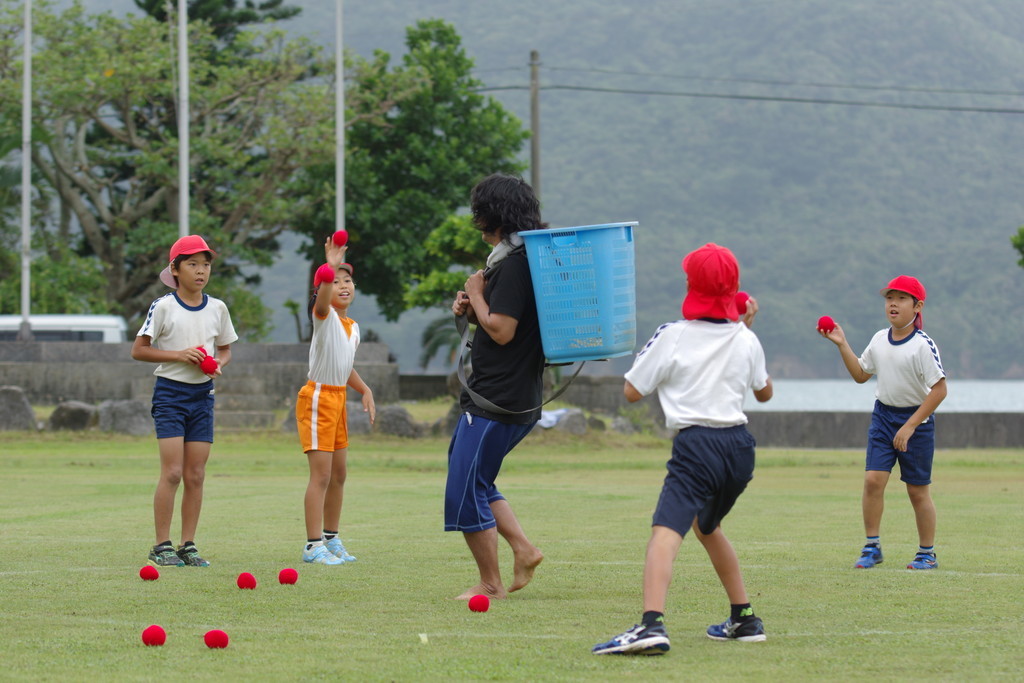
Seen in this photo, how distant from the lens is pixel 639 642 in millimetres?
5113

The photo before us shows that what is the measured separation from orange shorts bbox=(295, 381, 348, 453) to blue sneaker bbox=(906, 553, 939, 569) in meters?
3.32

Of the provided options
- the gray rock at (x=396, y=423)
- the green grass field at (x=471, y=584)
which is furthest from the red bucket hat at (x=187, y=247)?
the gray rock at (x=396, y=423)

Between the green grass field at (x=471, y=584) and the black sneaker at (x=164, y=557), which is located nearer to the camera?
the green grass field at (x=471, y=584)

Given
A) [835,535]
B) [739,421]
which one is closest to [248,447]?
[835,535]

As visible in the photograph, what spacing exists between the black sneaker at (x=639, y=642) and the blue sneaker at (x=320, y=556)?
298 centimetres

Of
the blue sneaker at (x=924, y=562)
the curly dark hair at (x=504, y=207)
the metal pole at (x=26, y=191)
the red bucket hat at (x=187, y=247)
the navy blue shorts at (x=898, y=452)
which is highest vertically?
the metal pole at (x=26, y=191)

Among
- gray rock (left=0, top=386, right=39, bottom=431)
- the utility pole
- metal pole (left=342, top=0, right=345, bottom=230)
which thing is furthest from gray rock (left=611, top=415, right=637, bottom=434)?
gray rock (left=0, top=386, right=39, bottom=431)

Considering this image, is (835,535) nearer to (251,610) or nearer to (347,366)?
(347,366)

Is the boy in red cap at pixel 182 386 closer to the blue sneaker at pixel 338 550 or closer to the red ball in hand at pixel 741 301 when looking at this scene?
the blue sneaker at pixel 338 550

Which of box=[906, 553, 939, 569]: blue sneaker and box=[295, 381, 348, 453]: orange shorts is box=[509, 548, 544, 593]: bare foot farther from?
box=[906, 553, 939, 569]: blue sneaker

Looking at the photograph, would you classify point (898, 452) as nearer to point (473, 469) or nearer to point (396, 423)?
point (473, 469)

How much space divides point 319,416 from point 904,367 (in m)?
3.46

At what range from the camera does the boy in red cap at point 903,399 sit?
8.15 metres

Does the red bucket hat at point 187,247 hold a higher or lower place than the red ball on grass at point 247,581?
higher
